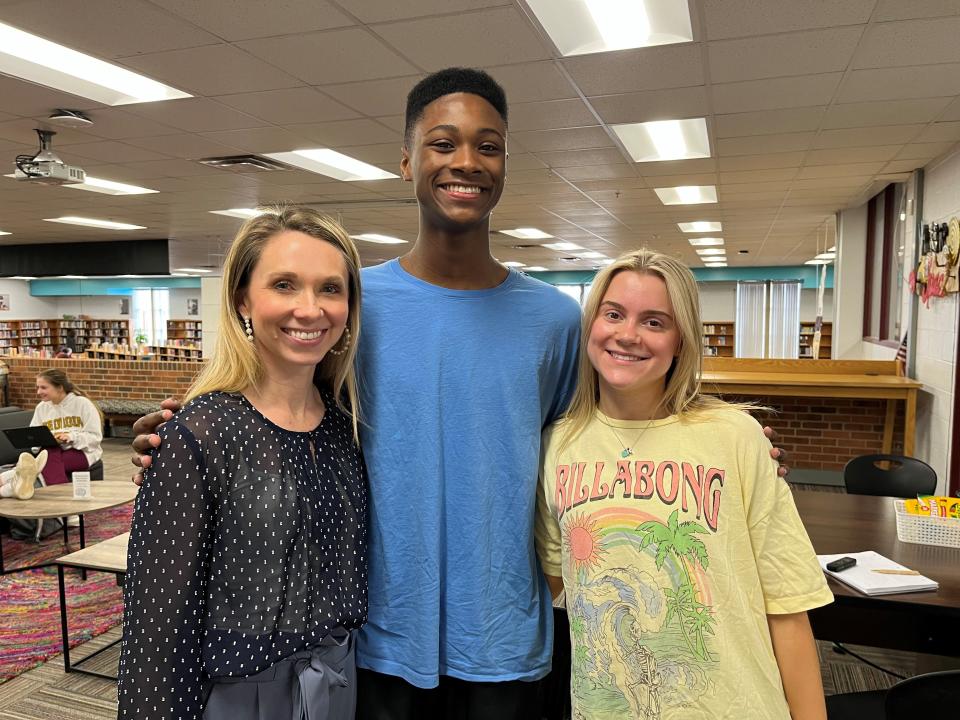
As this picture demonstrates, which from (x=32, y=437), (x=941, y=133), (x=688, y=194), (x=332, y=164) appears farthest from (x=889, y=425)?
(x=32, y=437)

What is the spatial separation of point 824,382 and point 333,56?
5077mm

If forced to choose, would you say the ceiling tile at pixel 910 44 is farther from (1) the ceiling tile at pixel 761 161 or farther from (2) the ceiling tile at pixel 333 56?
(2) the ceiling tile at pixel 333 56

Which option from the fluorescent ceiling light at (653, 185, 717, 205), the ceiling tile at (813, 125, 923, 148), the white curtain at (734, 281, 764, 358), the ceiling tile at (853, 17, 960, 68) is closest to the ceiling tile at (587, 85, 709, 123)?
the ceiling tile at (853, 17, 960, 68)

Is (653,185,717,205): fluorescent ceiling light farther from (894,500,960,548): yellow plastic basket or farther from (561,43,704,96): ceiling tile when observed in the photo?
(894,500,960,548): yellow plastic basket

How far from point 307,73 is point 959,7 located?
303 centimetres

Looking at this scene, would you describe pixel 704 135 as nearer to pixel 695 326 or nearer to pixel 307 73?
pixel 307 73

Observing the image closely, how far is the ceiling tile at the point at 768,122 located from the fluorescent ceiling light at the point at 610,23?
1416 millimetres

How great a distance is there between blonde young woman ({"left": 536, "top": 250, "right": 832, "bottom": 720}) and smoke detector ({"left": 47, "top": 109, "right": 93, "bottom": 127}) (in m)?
4.33

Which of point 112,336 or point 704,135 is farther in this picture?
point 112,336

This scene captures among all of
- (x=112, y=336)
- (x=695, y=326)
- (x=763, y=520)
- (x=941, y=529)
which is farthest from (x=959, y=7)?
(x=112, y=336)

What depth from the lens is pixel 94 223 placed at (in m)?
9.30

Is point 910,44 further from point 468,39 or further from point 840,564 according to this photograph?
point 840,564

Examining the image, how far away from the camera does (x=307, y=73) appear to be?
3.67m

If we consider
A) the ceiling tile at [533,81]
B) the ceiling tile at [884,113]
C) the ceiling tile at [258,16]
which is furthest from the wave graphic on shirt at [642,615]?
the ceiling tile at [884,113]
